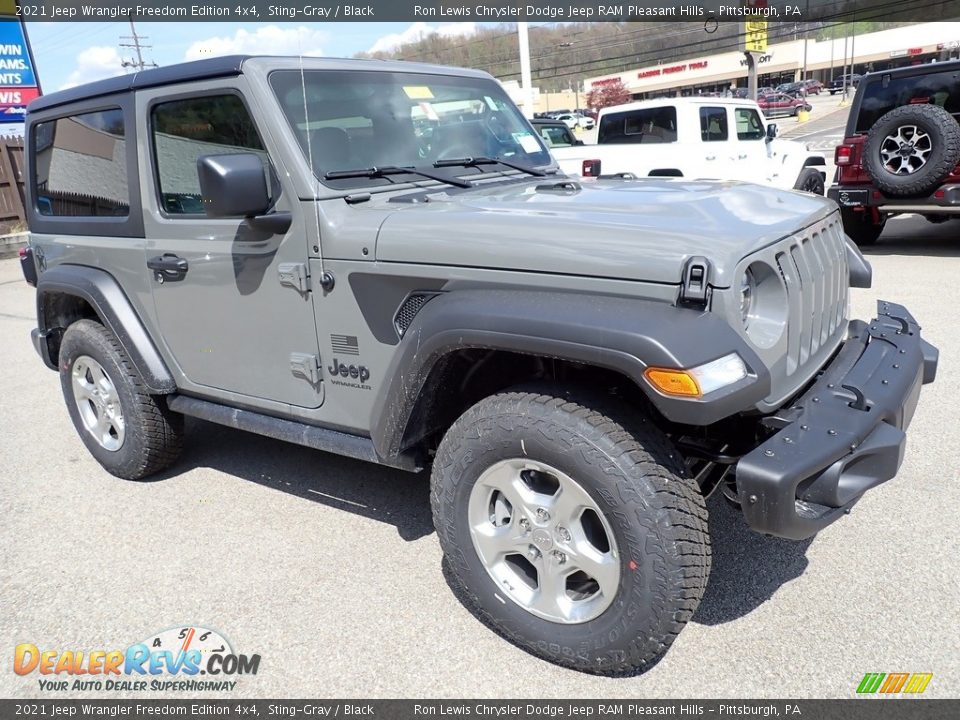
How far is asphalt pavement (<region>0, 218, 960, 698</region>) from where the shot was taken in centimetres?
249

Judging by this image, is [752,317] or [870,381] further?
[870,381]

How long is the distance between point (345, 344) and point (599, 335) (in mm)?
1133

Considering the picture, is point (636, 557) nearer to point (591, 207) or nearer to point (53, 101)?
point (591, 207)

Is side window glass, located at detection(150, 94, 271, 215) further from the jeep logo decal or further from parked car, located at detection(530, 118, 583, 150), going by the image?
parked car, located at detection(530, 118, 583, 150)

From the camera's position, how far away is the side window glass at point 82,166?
11.9 feet

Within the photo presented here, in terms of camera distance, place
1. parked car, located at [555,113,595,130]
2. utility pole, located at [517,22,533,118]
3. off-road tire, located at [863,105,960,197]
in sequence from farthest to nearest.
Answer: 1. parked car, located at [555,113,595,130]
2. utility pole, located at [517,22,533,118]
3. off-road tire, located at [863,105,960,197]

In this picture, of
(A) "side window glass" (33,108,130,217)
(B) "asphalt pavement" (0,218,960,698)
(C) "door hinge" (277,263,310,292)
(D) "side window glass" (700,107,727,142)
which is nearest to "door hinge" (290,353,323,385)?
(C) "door hinge" (277,263,310,292)

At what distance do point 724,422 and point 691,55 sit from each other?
315ft

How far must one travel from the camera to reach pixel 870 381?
8.34 feet

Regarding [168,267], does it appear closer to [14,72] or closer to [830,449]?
[830,449]

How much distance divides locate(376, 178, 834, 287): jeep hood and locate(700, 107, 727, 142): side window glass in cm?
792
